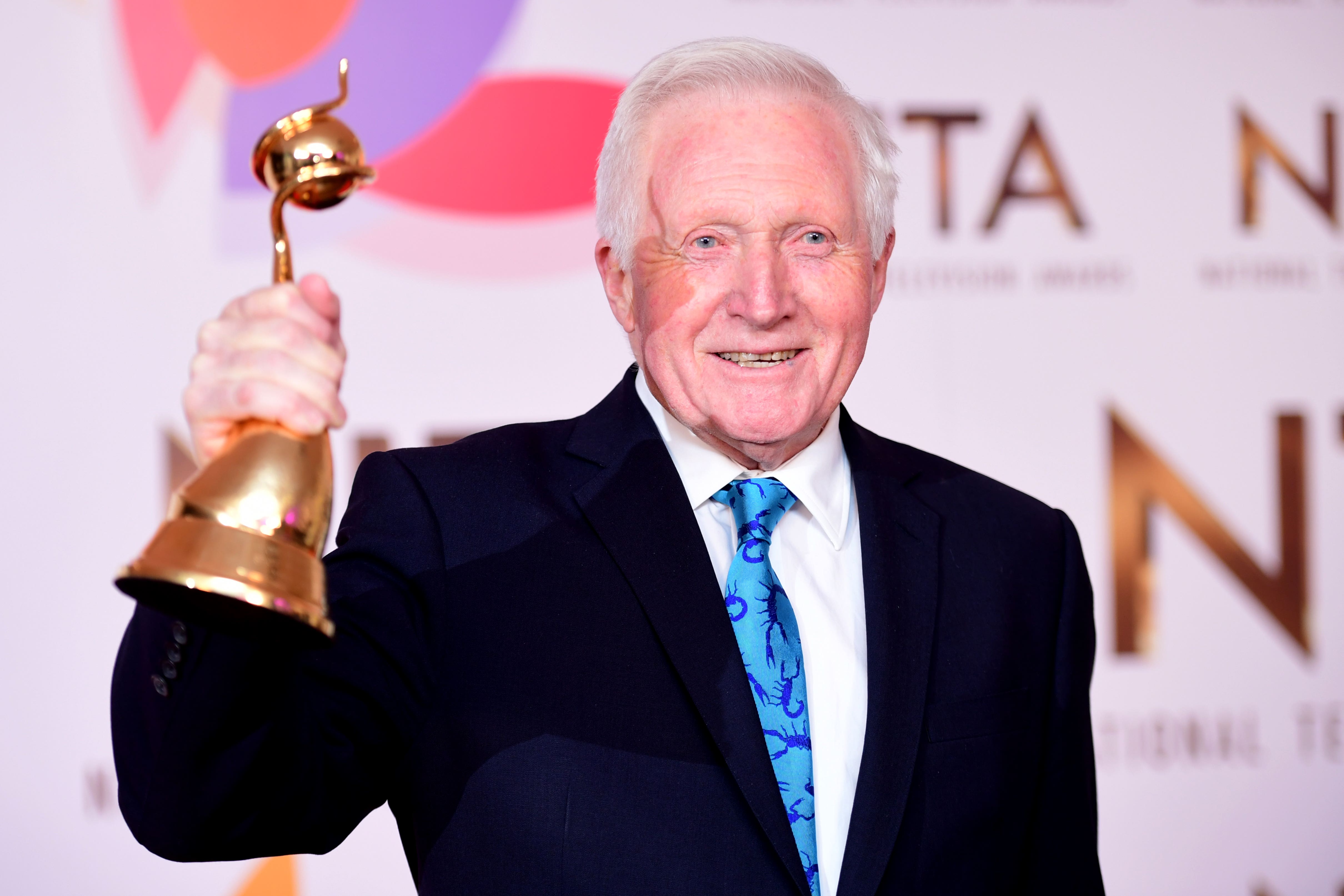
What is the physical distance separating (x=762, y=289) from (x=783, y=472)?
243 mm

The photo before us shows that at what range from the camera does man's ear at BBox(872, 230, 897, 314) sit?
167 cm

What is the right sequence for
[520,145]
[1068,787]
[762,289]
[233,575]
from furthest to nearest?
[520,145], [1068,787], [762,289], [233,575]

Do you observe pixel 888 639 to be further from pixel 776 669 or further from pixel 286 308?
pixel 286 308

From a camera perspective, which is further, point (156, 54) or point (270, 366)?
point (156, 54)

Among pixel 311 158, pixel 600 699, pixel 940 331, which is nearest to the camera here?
pixel 311 158

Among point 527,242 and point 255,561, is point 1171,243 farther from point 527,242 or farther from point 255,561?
point 255,561

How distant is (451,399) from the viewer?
2.92 metres

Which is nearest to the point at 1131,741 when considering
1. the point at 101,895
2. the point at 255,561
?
the point at 101,895

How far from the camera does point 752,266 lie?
4.99 feet

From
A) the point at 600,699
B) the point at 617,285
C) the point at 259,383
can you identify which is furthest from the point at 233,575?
the point at 617,285

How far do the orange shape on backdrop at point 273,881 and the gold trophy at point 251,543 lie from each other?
7.26 feet

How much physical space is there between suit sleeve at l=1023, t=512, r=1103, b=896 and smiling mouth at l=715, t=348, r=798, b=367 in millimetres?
543

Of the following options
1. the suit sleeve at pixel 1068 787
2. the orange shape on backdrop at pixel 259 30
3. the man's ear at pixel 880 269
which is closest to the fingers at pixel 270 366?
the man's ear at pixel 880 269

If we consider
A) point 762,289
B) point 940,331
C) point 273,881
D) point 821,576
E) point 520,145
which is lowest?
point 273,881
